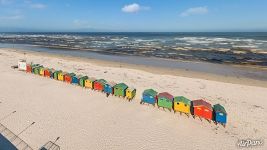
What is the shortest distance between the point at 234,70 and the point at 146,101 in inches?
1126

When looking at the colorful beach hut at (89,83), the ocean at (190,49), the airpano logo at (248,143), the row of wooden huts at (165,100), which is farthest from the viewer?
the ocean at (190,49)

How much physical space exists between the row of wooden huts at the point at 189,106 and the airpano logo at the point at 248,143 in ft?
7.69

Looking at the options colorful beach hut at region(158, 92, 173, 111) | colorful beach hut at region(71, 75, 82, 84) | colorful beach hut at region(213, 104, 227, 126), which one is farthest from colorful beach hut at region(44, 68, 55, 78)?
colorful beach hut at region(213, 104, 227, 126)

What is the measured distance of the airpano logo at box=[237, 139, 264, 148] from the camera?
1576 centimetres

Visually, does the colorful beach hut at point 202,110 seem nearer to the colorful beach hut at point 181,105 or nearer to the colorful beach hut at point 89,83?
the colorful beach hut at point 181,105

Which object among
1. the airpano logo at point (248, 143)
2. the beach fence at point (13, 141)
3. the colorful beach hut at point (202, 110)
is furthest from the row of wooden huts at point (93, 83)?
the airpano logo at point (248, 143)

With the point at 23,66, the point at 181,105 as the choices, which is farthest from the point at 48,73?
the point at 181,105

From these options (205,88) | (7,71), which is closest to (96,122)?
(205,88)

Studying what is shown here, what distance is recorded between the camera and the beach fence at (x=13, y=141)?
14.9 meters

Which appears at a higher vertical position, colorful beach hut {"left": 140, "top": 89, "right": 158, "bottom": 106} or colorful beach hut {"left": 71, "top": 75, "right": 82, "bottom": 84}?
colorful beach hut {"left": 71, "top": 75, "right": 82, "bottom": 84}

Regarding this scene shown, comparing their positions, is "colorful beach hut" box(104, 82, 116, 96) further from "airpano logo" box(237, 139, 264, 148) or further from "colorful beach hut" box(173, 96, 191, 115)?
"airpano logo" box(237, 139, 264, 148)

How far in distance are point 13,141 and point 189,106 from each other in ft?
48.7

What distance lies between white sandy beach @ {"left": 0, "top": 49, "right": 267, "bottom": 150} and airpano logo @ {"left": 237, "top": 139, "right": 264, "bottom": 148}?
410 mm

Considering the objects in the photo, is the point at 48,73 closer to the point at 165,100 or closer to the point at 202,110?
the point at 165,100
